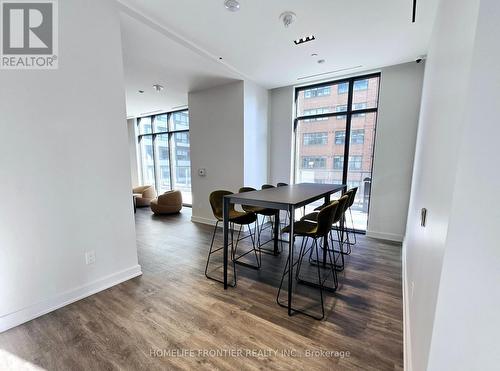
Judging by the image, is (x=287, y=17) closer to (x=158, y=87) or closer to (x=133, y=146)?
(x=158, y=87)

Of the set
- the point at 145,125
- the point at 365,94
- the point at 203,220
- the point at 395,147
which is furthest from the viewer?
the point at 145,125

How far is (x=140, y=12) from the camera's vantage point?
2.20 m

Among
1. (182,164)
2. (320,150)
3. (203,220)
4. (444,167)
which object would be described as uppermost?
(320,150)

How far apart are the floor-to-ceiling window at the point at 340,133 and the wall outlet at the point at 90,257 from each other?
3854 millimetres

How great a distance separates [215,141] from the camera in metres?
4.31

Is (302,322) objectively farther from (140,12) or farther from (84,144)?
(140,12)

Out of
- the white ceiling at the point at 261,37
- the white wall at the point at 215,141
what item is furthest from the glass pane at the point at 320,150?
the white wall at the point at 215,141

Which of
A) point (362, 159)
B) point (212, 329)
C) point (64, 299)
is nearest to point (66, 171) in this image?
point (64, 299)

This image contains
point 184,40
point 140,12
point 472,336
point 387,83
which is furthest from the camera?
point 387,83

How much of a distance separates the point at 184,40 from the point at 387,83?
3.25m

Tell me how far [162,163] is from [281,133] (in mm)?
4573

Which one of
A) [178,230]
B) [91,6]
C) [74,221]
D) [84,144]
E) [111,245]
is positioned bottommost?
[178,230]

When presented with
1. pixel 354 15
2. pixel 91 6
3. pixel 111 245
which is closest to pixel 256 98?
pixel 354 15

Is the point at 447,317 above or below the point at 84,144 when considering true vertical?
below
